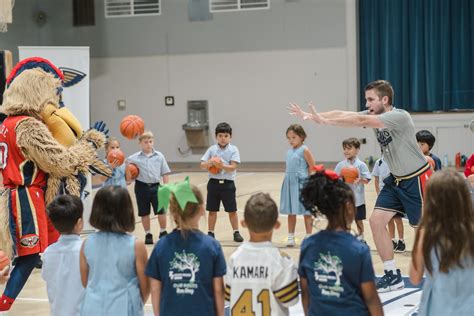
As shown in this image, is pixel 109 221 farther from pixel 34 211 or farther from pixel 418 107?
pixel 418 107

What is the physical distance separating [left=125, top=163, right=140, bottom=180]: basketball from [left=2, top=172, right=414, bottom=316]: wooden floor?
0.80 meters

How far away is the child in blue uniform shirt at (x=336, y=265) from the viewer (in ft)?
12.0

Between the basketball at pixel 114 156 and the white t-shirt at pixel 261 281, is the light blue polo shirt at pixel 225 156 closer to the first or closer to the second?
the basketball at pixel 114 156

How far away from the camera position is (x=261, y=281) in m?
3.84

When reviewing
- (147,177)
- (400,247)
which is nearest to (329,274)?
(400,247)

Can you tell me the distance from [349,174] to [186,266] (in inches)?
206

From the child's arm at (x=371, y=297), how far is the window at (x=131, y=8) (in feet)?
56.5

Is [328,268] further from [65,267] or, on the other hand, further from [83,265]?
[65,267]

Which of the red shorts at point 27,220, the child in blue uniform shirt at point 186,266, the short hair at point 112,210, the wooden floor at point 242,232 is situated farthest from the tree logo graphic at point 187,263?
the red shorts at point 27,220

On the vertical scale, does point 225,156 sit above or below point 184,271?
above

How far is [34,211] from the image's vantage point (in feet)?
19.4

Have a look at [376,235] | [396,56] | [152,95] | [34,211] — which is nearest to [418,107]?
[396,56]

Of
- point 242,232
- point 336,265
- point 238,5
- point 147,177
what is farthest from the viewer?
point 238,5

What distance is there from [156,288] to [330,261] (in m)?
0.93
